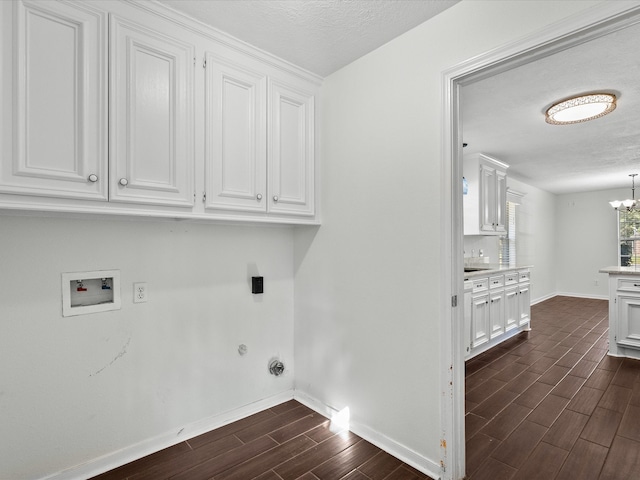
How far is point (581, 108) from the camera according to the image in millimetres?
2863

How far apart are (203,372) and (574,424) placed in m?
2.65

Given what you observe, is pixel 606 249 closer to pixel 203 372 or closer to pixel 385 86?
pixel 385 86

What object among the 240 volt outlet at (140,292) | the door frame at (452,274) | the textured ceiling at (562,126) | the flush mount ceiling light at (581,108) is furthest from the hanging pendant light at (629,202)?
the 240 volt outlet at (140,292)

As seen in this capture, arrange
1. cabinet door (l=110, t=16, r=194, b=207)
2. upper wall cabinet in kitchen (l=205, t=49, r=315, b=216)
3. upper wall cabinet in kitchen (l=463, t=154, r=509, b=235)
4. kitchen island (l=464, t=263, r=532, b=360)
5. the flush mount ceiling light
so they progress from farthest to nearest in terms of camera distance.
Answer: upper wall cabinet in kitchen (l=463, t=154, r=509, b=235) → kitchen island (l=464, t=263, r=532, b=360) → the flush mount ceiling light → upper wall cabinet in kitchen (l=205, t=49, r=315, b=216) → cabinet door (l=110, t=16, r=194, b=207)

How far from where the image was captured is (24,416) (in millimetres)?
1635

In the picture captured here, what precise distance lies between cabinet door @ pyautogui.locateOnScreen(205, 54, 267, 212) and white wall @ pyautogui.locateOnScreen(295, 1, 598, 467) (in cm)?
54

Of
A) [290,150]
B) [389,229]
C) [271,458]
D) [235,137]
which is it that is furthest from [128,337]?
[389,229]

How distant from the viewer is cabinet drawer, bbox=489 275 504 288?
394 centimetres

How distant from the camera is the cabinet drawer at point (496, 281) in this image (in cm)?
394

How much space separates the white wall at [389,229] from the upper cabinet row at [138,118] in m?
0.40

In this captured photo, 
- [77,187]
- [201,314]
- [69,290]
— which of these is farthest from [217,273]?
[77,187]

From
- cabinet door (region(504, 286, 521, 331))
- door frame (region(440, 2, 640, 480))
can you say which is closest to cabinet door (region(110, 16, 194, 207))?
door frame (region(440, 2, 640, 480))

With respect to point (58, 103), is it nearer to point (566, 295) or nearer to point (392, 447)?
point (392, 447)

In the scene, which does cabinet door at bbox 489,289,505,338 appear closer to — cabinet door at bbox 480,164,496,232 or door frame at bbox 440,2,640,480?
cabinet door at bbox 480,164,496,232
